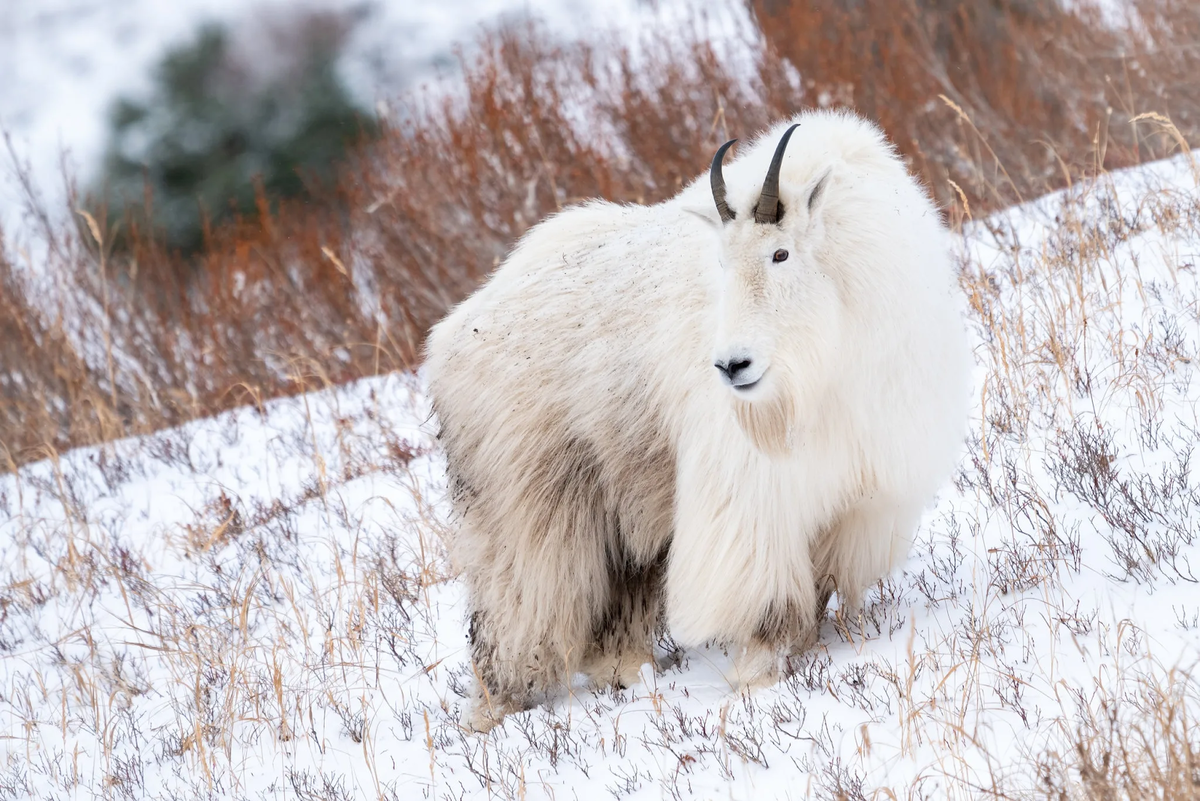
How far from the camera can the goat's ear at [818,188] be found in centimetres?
327

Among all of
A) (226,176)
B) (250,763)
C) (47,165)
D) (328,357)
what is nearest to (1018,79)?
(328,357)

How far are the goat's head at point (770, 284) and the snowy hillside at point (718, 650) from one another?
88cm

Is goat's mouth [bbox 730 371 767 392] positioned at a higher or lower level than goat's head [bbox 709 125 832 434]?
lower

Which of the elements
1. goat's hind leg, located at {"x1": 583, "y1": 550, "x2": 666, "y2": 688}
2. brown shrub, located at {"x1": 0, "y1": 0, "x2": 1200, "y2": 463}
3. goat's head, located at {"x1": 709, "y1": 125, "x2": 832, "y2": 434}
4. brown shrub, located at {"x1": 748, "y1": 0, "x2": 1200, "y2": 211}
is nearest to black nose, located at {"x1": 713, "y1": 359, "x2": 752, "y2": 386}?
goat's head, located at {"x1": 709, "y1": 125, "x2": 832, "y2": 434}

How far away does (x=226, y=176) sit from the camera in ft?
51.5

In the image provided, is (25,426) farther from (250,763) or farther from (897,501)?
(897,501)

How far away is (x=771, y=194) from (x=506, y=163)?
6.75 meters

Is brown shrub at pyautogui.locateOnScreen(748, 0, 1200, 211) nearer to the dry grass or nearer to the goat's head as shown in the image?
the dry grass

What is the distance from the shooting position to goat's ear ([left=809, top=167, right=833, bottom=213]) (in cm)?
327

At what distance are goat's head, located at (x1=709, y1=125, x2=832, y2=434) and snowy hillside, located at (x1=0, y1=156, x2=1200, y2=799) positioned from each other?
878mm

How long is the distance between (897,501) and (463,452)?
1602 mm

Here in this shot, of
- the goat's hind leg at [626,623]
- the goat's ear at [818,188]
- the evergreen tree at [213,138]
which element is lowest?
the goat's hind leg at [626,623]

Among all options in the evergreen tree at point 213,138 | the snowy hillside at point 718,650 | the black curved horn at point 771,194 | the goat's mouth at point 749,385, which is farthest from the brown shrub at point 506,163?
the goat's mouth at point 749,385

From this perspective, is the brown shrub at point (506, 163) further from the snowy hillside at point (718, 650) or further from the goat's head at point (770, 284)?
the goat's head at point (770, 284)
